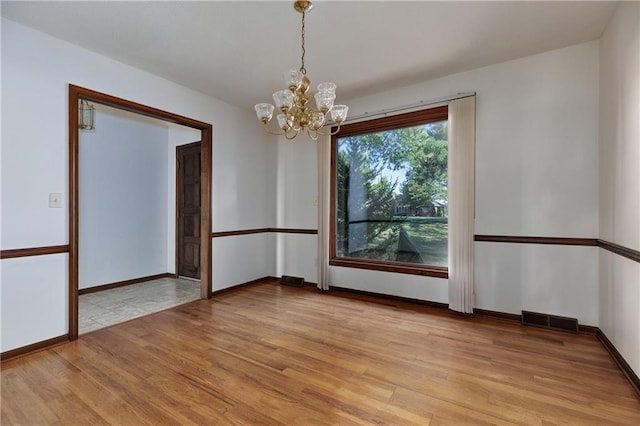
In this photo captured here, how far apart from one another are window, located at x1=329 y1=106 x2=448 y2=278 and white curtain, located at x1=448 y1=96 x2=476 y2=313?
20 centimetres

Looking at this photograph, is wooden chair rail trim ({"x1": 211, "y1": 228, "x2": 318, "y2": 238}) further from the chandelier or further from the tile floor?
the chandelier

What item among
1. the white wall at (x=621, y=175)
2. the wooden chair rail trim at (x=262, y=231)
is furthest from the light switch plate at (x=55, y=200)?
the white wall at (x=621, y=175)

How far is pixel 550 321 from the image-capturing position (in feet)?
9.77

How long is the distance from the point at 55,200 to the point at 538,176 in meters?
4.68

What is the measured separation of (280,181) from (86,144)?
2836 mm

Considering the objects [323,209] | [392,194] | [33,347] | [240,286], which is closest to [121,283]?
[240,286]

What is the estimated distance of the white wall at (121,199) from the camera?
4.27m

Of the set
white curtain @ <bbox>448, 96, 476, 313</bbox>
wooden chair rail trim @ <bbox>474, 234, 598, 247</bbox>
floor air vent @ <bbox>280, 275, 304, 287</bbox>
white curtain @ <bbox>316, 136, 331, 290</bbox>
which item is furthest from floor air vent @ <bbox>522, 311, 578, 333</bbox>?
floor air vent @ <bbox>280, 275, 304, 287</bbox>

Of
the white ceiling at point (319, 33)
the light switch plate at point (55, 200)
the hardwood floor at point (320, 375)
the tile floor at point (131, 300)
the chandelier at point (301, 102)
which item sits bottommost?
the hardwood floor at point (320, 375)

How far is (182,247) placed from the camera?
5.19 m

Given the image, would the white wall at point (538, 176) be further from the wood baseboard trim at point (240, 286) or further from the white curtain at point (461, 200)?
the wood baseboard trim at point (240, 286)

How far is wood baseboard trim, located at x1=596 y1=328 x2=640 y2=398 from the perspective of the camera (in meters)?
1.99

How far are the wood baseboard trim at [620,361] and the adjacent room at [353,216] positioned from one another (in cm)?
3

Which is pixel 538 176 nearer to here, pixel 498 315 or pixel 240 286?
pixel 498 315
